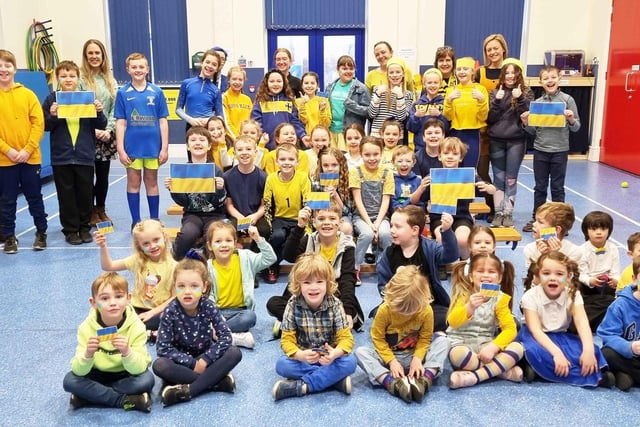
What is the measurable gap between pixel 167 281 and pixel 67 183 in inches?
99.3

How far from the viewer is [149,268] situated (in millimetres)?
3666

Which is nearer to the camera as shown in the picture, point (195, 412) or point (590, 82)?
point (195, 412)

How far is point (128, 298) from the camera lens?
115 inches

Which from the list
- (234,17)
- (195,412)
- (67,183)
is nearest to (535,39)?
(234,17)

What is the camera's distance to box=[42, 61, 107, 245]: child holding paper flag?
17.3 ft

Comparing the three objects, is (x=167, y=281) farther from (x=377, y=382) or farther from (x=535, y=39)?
(x=535, y=39)

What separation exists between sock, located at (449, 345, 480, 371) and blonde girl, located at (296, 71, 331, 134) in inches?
132

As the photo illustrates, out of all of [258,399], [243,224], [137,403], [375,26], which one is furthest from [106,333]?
[375,26]

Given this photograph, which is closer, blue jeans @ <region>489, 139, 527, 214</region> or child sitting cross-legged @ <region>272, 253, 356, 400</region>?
child sitting cross-legged @ <region>272, 253, 356, 400</region>

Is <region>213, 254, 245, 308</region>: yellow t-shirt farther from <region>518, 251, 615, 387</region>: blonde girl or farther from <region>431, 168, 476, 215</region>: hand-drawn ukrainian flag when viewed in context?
<region>518, 251, 615, 387</region>: blonde girl

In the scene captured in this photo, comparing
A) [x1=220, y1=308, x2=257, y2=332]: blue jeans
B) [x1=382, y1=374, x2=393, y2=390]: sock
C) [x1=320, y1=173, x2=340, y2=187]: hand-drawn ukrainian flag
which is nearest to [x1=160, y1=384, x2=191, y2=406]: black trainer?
[x1=220, y1=308, x2=257, y2=332]: blue jeans

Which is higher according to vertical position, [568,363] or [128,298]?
[128,298]

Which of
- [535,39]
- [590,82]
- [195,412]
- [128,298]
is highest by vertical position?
[535,39]

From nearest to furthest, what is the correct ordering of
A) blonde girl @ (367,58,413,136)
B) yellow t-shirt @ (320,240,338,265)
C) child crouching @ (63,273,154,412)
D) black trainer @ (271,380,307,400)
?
child crouching @ (63,273,154,412) < black trainer @ (271,380,307,400) < yellow t-shirt @ (320,240,338,265) < blonde girl @ (367,58,413,136)
